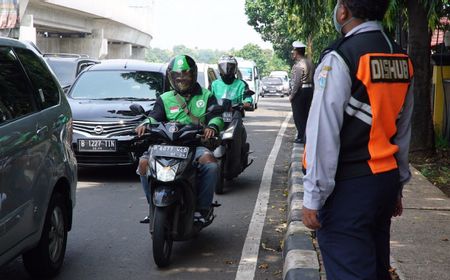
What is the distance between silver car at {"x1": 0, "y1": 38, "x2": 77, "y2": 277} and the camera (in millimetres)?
4262

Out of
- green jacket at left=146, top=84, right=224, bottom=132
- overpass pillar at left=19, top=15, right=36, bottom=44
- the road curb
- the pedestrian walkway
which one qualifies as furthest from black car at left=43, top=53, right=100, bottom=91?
overpass pillar at left=19, top=15, right=36, bottom=44

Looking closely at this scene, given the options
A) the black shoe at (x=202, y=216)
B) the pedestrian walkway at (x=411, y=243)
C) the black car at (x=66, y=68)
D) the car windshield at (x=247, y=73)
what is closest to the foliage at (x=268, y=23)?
the car windshield at (x=247, y=73)

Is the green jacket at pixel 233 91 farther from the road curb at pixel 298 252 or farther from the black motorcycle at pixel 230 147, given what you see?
the road curb at pixel 298 252

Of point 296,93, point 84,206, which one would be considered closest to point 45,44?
point 296,93

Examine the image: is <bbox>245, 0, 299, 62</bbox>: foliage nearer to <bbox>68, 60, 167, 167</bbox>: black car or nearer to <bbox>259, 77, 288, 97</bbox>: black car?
<bbox>259, 77, 288, 97</bbox>: black car

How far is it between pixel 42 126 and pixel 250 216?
3225 millimetres

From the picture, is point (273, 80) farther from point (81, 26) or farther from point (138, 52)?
point (138, 52)

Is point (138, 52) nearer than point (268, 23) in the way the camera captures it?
No

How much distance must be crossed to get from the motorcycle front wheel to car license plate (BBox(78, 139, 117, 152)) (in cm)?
403

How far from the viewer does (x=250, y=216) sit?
7.59 meters

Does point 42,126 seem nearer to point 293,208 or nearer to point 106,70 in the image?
point 293,208

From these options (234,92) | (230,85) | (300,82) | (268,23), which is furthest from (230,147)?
(268,23)

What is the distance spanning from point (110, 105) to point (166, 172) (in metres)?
4.84

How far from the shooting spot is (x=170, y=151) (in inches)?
215
